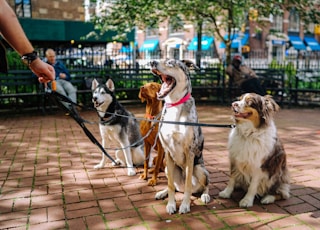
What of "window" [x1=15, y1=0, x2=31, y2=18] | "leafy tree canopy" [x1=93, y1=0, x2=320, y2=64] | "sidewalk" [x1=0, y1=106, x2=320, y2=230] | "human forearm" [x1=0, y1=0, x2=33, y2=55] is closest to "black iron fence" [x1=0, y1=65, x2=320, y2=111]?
"leafy tree canopy" [x1=93, y1=0, x2=320, y2=64]

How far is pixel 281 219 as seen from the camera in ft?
10.3

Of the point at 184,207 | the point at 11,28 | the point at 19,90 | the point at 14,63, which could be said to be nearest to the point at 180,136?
the point at 184,207

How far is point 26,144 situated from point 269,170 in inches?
184

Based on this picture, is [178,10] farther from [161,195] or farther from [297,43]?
[297,43]

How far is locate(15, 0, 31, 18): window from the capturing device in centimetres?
1512

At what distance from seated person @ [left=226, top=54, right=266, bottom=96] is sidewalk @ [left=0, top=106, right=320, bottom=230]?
121 inches

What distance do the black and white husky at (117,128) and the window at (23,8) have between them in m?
12.9

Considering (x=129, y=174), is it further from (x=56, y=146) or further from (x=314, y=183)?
(x=314, y=183)

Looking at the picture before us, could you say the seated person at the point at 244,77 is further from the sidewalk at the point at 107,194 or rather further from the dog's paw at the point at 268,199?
the dog's paw at the point at 268,199

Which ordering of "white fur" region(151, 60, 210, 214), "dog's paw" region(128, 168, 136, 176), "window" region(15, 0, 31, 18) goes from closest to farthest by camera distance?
"white fur" region(151, 60, 210, 214) → "dog's paw" region(128, 168, 136, 176) → "window" region(15, 0, 31, 18)

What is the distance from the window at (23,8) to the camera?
15.1 m

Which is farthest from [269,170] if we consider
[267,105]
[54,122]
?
[54,122]

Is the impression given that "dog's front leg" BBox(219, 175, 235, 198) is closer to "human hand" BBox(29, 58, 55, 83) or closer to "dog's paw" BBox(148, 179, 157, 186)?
"dog's paw" BBox(148, 179, 157, 186)

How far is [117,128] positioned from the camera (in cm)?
444
